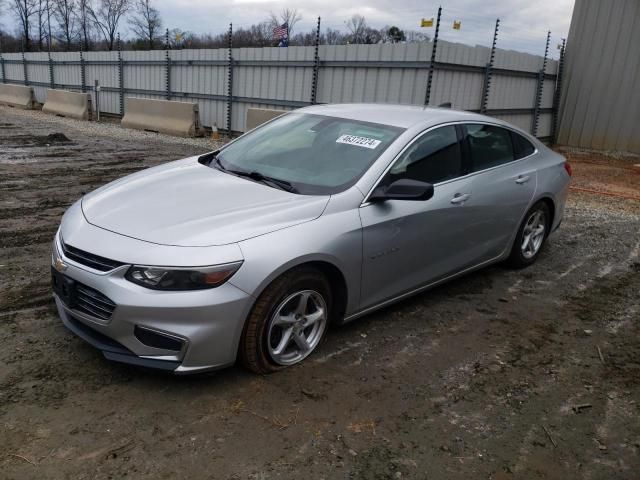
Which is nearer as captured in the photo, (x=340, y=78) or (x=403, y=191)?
(x=403, y=191)

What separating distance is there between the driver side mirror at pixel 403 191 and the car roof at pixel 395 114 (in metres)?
0.70

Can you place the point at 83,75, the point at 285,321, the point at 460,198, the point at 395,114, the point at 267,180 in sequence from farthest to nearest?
the point at 83,75, the point at 395,114, the point at 460,198, the point at 267,180, the point at 285,321

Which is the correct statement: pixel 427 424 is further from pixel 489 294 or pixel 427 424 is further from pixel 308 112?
pixel 308 112

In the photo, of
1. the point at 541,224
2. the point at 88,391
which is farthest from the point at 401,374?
the point at 541,224

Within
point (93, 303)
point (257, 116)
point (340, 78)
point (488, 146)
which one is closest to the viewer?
point (93, 303)

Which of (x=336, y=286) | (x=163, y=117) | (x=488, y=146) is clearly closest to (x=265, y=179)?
(x=336, y=286)

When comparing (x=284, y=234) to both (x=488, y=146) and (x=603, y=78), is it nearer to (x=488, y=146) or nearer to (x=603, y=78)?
(x=488, y=146)

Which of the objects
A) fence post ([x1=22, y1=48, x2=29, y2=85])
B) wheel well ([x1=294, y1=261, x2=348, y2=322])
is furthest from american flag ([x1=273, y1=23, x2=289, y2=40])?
wheel well ([x1=294, y1=261, x2=348, y2=322])

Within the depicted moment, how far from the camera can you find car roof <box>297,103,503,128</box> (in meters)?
4.26

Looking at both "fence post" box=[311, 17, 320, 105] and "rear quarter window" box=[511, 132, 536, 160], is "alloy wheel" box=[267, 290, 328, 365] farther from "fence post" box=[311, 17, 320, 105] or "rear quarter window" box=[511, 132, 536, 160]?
"fence post" box=[311, 17, 320, 105]

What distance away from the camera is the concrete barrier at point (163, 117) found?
51.6 feet

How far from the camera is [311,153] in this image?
4.11m

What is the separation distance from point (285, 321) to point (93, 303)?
→ 43.2 inches

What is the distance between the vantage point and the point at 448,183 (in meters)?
4.28
